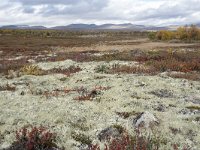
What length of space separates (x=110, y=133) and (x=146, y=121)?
1.39m

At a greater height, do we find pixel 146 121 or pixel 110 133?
pixel 146 121

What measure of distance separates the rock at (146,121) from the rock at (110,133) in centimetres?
66

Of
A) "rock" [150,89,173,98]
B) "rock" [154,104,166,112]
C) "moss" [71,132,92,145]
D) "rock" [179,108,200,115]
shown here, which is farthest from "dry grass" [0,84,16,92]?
"rock" [179,108,200,115]

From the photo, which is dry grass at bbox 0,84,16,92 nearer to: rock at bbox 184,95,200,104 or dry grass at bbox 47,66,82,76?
dry grass at bbox 47,66,82,76

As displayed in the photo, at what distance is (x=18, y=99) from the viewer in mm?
16344

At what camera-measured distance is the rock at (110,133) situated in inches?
467

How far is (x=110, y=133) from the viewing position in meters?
12.0

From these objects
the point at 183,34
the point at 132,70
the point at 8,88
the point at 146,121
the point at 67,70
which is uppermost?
the point at 146,121

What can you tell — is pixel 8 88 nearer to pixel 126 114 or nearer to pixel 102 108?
pixel 102 108

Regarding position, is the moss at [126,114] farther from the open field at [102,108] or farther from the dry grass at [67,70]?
the dry grass at [67,70]

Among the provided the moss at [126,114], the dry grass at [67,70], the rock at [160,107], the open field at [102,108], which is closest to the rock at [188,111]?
the open field at [102,108]

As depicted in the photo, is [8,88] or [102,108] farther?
[8,88]

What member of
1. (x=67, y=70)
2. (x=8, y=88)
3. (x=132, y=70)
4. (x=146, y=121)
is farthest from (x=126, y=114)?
(x=67, y=70)

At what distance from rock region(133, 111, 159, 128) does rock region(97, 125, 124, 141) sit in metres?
0.66
